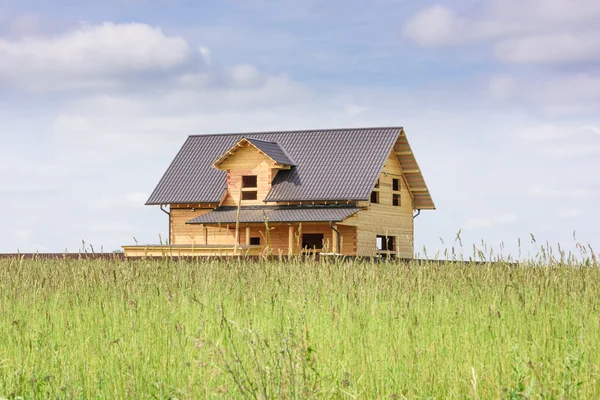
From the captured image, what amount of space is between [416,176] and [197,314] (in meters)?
30.7

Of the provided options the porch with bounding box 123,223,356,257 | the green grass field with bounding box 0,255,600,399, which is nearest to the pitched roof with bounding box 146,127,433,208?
the porch with bounding box 123,223,356,257

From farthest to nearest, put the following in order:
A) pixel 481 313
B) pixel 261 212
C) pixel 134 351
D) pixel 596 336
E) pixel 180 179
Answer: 1. pixel 180 179
2. pixel 261 212
3. pixel 481 313
4. pixel 596 336
5. pixel 134 351

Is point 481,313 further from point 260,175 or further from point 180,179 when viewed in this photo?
point 180,179

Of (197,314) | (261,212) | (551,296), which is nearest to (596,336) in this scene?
(551,296)

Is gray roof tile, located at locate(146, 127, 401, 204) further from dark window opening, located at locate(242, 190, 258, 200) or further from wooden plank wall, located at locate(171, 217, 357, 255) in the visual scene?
wooden plank wall, located at locate(171, 217, 357, 255)

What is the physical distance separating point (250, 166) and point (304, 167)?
8.58 ft

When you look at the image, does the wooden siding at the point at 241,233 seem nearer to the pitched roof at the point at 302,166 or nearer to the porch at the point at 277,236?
the porch at the point at 277,236

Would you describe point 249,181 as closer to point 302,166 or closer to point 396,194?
point 302,166

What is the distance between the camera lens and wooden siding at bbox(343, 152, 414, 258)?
33031 millimetres

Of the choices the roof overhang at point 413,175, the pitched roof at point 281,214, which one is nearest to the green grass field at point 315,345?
the pitched roof at point 281,214

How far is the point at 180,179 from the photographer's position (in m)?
36.7

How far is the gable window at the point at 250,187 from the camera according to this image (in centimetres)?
3474

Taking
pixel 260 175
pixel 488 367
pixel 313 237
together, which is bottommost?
pixel 488 367

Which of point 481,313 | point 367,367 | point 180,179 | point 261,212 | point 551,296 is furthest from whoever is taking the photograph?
point 180,179
